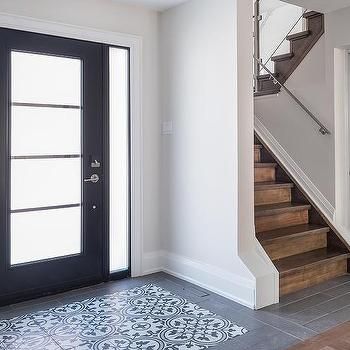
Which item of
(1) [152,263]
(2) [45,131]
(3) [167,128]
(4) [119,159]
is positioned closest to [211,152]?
(3) [167,128]

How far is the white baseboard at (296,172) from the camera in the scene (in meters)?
4.22

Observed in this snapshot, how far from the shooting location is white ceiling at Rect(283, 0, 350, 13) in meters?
3.70

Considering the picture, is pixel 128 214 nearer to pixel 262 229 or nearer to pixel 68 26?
pixel 262 229

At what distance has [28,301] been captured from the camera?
Answer: 3.22 meters

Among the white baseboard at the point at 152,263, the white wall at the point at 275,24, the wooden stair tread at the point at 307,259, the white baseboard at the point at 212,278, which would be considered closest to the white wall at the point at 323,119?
the wooden stair tread at the point at 307,259

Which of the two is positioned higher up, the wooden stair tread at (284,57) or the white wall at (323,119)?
the wooden stair tread at (284,57)

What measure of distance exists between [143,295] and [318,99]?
2.67 metres

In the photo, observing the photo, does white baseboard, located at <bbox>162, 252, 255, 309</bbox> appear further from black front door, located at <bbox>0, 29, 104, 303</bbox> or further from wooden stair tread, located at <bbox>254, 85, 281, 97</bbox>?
wooden stair tread, located at <bbox>254, 85, 281, 97</bbox>

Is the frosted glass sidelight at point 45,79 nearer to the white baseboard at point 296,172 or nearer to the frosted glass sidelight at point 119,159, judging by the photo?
the frosted glass sidelight at point 119,159

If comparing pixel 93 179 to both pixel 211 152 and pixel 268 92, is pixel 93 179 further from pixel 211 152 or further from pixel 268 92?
pixel 268 92

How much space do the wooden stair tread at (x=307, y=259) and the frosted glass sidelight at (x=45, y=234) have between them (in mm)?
1709

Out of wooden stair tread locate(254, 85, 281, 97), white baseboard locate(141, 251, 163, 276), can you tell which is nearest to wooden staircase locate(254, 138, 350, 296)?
wooden stair tread locate(254, 85, 281, 97)

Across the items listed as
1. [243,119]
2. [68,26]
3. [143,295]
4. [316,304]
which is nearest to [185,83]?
[243,119]

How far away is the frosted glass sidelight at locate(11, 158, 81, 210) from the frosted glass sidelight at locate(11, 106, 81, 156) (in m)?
0.09
